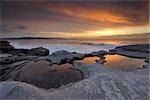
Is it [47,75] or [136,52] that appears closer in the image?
[47,75]

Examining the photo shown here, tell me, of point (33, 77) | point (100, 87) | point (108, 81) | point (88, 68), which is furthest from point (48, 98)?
point (88, 68)

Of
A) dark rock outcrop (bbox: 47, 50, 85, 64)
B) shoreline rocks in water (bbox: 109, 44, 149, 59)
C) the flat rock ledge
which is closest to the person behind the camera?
the flat rock ledge

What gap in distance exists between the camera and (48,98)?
6.34 meters

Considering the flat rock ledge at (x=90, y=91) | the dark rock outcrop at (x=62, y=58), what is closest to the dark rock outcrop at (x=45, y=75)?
the dark rock outcrop at (x=62, y=58)

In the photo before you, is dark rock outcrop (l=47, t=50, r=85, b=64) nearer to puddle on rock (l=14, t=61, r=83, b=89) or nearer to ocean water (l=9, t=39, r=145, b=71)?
ocean water (l=9, t=39, r=145, b=71)

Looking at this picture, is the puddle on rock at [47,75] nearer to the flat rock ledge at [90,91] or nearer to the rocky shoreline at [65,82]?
the rocky shoreline at [65,82]

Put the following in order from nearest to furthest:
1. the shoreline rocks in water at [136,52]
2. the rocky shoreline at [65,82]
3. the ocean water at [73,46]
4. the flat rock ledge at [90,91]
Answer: the flat rock ledge at [90,91] < the rocky shoreline at [65,82] < the shoreline rocks in water at [136,52] < the ocean water at [73,46]

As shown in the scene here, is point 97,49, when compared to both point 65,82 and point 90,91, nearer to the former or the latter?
point 65,82

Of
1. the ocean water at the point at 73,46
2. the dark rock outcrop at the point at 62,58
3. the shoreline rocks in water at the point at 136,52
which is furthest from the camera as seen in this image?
the ocean water at the point at 73,46

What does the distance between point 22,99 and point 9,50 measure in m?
13.6

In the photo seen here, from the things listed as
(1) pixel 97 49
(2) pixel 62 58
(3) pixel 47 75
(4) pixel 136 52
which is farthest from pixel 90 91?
(1) pixel 97 49

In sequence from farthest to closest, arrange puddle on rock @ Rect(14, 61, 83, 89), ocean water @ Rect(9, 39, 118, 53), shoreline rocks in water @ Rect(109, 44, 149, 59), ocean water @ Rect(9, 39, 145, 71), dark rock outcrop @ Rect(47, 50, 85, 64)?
ocean water @ Rect(9, 39, 118, 53)
shoreline rocks in water @ Rect(109, 44, 149, 59)
ocean water @ Rect(9, 39, 145, 71)
dark rock outcrop @ Rect(47, 50, 85, 64)
puddle on rock @ Rect(14, 61, 83, 89)

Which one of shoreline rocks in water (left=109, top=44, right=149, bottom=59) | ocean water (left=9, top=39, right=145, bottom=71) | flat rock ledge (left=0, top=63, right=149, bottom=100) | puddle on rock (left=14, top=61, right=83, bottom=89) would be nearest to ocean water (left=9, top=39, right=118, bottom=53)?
ocean water (left=9, top=39, right=145, bottom=71)

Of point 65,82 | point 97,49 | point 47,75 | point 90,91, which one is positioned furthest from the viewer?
point 97,49
